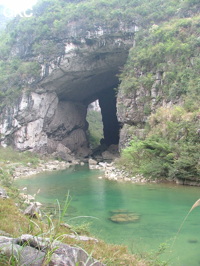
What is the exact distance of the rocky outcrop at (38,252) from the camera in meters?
2.45

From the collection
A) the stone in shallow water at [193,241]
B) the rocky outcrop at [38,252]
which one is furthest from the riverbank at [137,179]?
the rocky outcrop at [38,252]

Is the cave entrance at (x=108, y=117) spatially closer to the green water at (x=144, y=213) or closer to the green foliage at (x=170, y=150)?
the green foliage at (x=170, y=150)

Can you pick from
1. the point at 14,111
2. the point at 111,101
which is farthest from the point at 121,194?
the point at 111,101

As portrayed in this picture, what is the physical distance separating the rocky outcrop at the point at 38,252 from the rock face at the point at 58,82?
29960 mm

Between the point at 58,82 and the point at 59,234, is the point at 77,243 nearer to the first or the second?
the point at 59,234

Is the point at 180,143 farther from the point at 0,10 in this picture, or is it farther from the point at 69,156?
the point at 0,10

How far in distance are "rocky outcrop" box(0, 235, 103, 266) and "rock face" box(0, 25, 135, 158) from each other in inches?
1180

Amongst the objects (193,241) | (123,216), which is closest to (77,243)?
(193,241)

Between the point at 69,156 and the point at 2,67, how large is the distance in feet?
43.3

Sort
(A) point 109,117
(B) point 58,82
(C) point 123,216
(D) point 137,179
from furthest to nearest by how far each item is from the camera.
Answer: (A) point 109,117, (B) point 58,82, (D) point 137,179, (C) point 123,216

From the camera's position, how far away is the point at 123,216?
8.66 meters

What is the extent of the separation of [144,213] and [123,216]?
788 mm

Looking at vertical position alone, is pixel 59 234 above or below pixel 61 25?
below

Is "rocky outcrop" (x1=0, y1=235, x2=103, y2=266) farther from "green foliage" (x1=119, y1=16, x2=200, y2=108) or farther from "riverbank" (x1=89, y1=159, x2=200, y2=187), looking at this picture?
"green foliage" (x1=119, y1=16, x2=200, y2=108)
